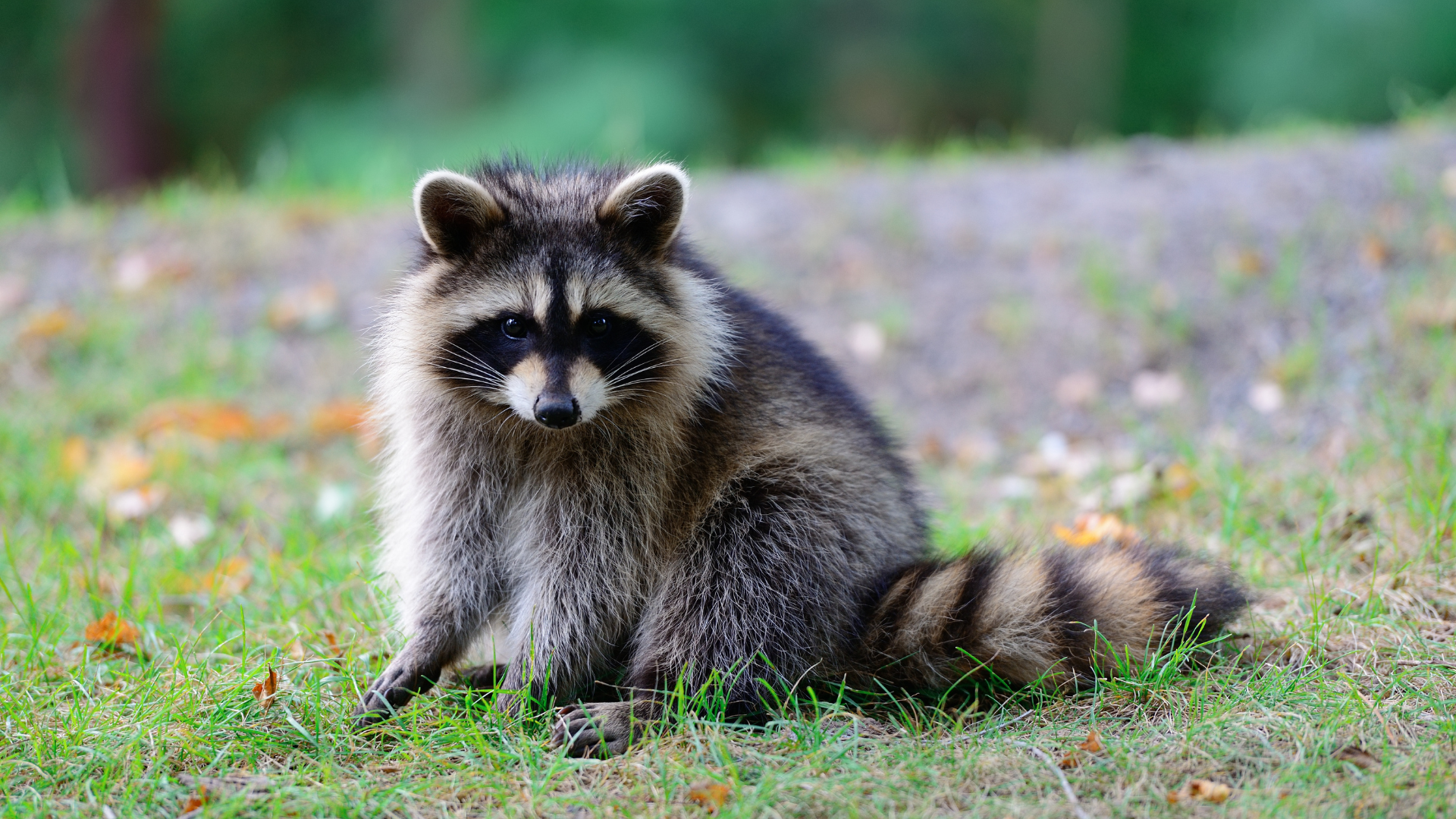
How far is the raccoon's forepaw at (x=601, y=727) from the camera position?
2.41 m

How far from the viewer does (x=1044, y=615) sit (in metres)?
2.54

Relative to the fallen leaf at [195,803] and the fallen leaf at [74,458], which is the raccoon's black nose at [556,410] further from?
the fallen leaf at [74,458]

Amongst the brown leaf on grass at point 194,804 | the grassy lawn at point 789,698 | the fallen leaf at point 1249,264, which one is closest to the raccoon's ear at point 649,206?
the grassy lawn at point 789,698

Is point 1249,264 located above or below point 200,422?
above

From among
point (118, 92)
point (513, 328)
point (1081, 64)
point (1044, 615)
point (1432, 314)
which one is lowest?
point (1044, 615)

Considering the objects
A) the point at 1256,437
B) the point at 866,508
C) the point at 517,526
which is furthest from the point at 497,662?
the point at 1256,437

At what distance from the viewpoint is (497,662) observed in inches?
115

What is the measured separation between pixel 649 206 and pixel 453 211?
17.2 inches

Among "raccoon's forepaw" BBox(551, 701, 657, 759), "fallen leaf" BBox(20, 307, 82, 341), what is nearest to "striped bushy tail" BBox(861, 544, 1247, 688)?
"raccoon's forepaw" BBox(551, 701, 657, 759)

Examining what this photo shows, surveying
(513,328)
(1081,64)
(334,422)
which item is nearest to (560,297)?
(513,328)

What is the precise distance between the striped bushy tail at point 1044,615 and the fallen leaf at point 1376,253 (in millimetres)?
2953

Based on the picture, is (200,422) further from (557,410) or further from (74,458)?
(557,410)

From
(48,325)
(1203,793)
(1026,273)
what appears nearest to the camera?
(1203,793)

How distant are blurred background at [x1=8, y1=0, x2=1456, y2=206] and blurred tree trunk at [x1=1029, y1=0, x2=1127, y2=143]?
2cm
